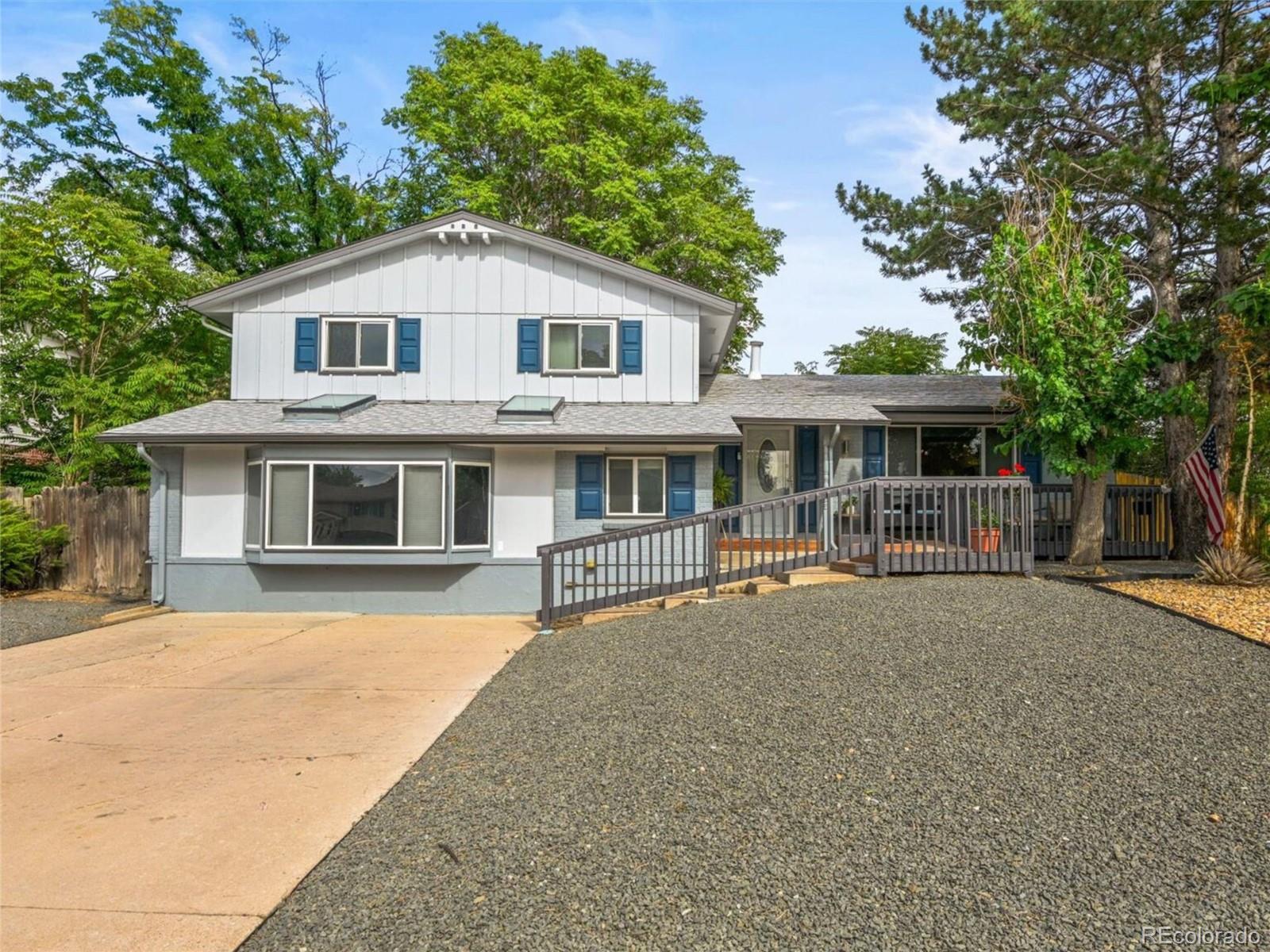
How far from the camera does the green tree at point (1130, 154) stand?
10.9 meters

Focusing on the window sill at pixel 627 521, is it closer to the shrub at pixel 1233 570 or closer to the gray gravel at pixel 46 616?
the shrub at pixel 1233 570

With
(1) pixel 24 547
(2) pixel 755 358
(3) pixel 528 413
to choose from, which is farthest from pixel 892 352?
(1) pixel 24 547

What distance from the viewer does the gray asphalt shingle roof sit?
33.6 feet

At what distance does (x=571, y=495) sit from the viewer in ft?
36.4

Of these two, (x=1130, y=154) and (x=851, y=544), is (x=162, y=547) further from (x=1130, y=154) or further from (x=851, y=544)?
(x=1130, y=154)

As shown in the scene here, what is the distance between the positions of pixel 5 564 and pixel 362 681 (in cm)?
938

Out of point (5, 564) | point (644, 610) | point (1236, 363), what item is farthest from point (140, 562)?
point (1236, 363)

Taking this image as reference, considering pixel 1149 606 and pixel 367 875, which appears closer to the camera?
pixel 367 875

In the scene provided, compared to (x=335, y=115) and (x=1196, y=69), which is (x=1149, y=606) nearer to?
(x=1196, y=69)

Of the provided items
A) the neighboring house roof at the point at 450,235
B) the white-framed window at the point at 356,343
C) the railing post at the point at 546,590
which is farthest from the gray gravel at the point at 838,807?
the white-framed window at the point at 356,343

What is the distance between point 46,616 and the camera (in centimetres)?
1023

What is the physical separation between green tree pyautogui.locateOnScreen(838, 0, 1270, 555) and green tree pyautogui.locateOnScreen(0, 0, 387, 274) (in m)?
16.0

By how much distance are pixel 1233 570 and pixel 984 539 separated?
2764 millimetres

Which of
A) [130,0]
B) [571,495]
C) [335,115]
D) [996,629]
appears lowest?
[996,629]
